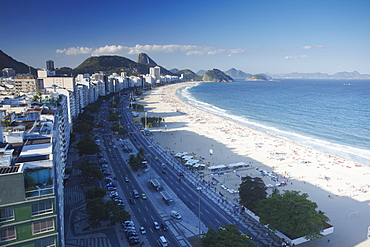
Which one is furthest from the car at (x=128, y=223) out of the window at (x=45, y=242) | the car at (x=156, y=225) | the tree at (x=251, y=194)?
the window at (x=45, y=242)

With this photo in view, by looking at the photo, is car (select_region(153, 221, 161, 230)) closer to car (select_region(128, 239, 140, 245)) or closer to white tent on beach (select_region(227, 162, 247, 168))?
car (select_region(128, 239, 140, 245))

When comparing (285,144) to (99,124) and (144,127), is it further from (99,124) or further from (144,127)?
(99,124)

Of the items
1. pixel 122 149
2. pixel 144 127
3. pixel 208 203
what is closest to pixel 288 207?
pixel 208 203

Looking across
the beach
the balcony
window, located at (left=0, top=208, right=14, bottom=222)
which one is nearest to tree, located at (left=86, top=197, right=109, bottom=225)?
the balcony

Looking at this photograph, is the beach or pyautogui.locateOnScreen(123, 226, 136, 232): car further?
the beach

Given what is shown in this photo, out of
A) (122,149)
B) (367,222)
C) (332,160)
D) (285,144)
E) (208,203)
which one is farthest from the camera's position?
(285,144)

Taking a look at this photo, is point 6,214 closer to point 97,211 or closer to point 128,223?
point 97,211

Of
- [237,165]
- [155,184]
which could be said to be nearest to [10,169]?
[155,184]
